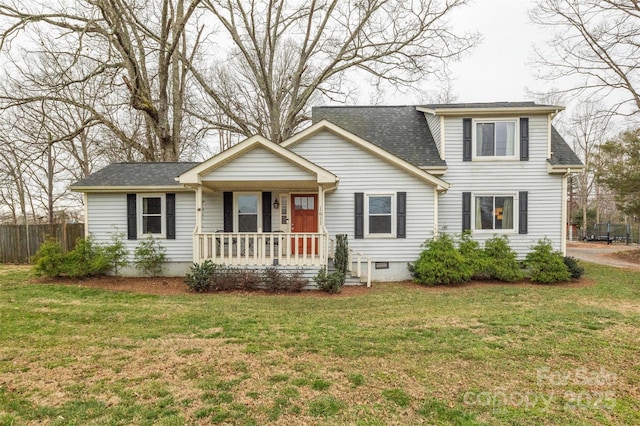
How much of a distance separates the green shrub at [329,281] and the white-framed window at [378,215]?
235cm

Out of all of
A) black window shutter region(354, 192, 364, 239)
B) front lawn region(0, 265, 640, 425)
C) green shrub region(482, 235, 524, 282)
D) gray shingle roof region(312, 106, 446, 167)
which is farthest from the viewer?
gray shingle roof region(312, 106, 446, 167)

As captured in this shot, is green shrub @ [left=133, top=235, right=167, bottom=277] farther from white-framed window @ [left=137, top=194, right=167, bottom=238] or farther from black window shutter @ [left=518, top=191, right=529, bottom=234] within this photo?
black window shutter @ [left=518, top=191, right=529, bottom=234]

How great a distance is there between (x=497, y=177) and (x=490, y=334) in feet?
25.0

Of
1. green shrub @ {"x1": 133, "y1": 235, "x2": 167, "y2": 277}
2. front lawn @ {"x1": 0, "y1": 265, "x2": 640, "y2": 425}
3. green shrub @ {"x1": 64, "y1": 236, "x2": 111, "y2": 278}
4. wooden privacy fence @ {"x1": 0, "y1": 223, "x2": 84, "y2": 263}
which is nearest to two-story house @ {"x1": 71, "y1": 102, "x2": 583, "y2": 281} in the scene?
green shrub @ {"x1": 133, "y1": 235, "x2": 167, "y2": 277}

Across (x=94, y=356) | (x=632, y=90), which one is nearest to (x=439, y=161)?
(x=94, y=356)

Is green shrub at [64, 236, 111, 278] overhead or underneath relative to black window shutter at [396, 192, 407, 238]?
underneath

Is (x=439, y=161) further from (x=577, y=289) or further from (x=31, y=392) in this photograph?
(x=31, y=392)

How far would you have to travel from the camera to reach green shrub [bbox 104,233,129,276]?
36.0ft

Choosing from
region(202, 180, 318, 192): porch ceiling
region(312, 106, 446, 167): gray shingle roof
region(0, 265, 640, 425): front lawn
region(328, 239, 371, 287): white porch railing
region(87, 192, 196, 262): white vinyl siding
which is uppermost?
region(312, 106, 446, 167): gray shingle roof

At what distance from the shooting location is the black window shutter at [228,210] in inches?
446

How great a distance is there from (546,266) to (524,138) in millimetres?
4401

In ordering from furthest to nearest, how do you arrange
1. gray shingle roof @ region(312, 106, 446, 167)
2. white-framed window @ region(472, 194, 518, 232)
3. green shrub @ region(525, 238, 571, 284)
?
1. gray shingle roof @ region(312, 106, 446, 167)
2. white-framed window @ region(472, 194, 518, 232)
3. green shrub @ region(525, 238, 571, 284)

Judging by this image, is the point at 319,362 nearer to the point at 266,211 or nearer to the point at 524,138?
the point at 266,211

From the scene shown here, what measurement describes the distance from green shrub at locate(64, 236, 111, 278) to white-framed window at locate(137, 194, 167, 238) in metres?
1.37
